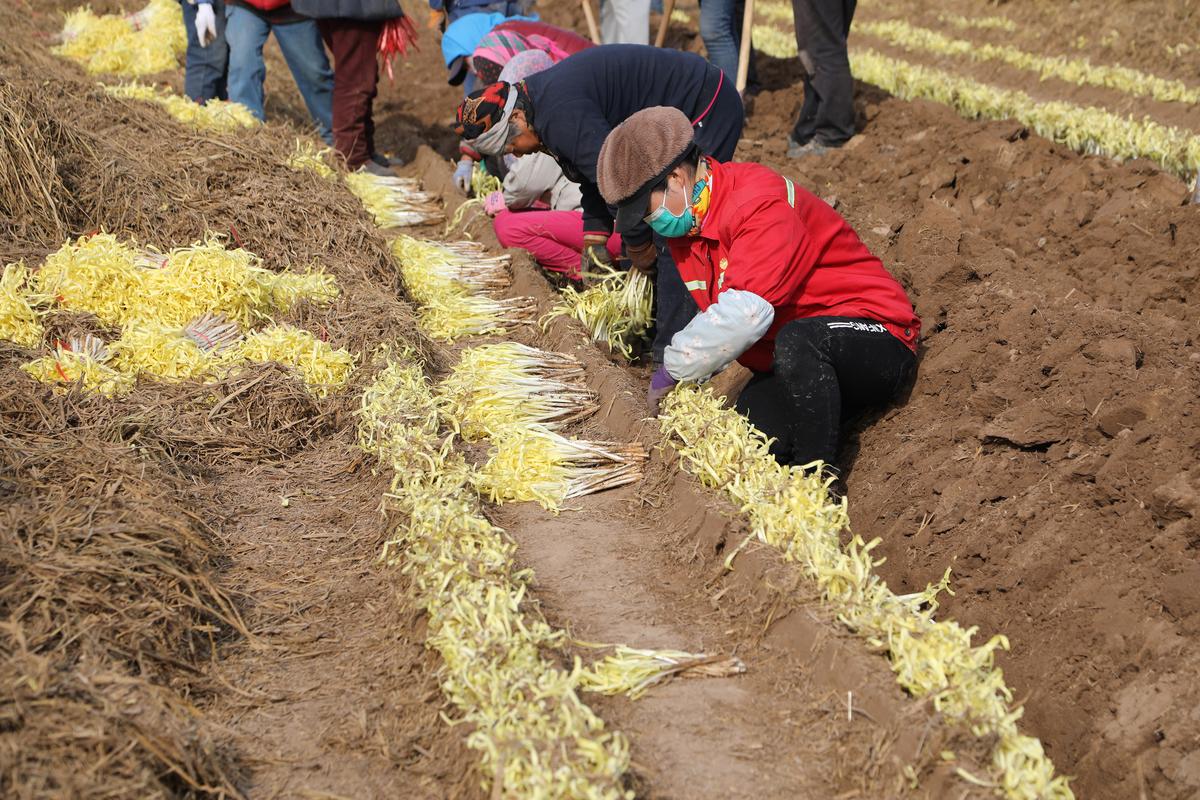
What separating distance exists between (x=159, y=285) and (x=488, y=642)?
3149mm

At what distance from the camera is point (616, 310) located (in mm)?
5781

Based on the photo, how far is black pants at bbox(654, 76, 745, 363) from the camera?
5137mm

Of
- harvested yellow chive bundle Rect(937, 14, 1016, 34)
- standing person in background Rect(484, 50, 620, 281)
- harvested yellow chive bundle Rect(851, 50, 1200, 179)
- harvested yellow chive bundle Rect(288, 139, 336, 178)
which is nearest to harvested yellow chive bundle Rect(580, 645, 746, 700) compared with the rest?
standing person in background Rect(484, 50, 620, 281)

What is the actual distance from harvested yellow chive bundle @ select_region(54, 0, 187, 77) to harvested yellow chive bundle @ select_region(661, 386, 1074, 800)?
29.0 ft

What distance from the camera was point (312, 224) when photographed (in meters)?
6.25

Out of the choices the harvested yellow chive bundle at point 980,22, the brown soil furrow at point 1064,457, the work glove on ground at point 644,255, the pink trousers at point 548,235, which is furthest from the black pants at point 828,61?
the harvested yellow chive bundle at point 980,22

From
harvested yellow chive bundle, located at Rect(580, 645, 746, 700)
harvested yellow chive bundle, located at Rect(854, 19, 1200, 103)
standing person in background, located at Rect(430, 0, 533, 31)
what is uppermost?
standing person in background, located at Rect(430, 0, 533, 31)

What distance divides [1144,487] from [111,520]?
344 centimetres

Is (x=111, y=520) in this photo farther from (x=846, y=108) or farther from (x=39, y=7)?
(x=39, y=7)

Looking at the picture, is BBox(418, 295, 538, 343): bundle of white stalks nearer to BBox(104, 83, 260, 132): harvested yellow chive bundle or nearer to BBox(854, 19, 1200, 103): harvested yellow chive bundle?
BBox(104, 83, 260, 132): harvested yellow chive bundle

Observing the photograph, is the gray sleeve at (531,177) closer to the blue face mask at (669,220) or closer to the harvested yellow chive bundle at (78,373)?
the blue face mask at (669,220)

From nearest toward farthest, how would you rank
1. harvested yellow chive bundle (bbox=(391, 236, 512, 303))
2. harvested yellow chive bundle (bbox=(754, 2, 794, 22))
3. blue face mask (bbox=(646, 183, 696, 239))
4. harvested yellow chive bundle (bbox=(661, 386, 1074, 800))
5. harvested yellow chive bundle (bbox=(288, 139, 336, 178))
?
harvested yellow chive bundle (bbox=(661, 386, 1074, 800)), blue face mask (bbox=(646, 183, 696, 239)), harvested yellow chive bundle (bbox=(391, 236, 512, 303)), harvested yellow chive bundle (bbox=(288, 139, 336, 178)), harvested yellow chive bundle (bbox=(754, 2, 794, 22))

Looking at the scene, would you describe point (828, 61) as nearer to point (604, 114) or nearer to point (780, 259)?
point (604, 114)

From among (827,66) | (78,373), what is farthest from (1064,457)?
(827,66)
